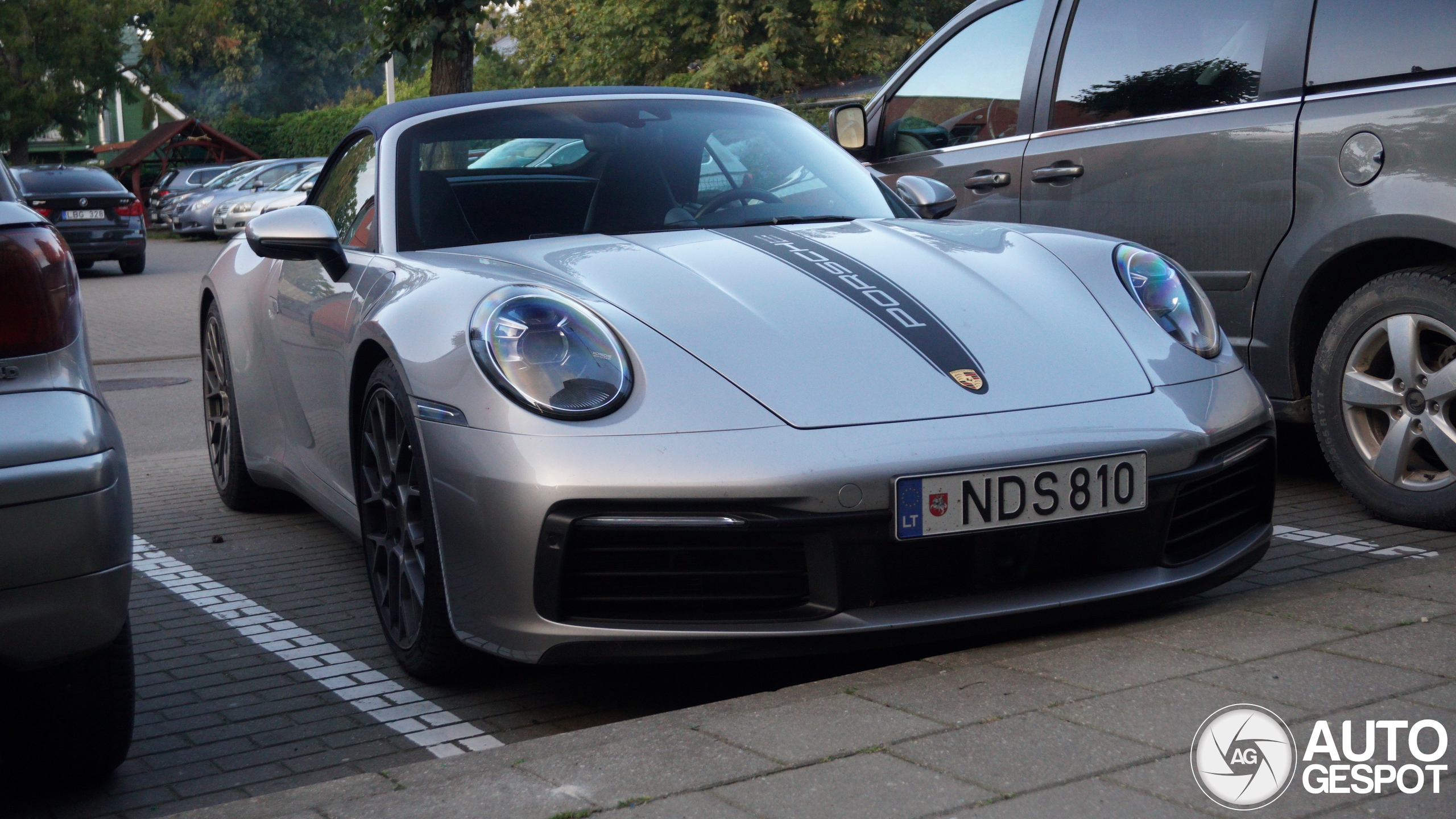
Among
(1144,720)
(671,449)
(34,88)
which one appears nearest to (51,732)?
(671,449)

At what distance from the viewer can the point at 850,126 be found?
20.1ft

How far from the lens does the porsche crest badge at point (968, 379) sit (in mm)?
3076

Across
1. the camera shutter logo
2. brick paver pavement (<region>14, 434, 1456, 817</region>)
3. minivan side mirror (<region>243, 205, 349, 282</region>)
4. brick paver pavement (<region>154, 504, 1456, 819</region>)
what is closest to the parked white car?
brick paver pavement (<region>14, 434, 1456, 817</region>)

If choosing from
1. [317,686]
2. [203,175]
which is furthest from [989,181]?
[203,175]

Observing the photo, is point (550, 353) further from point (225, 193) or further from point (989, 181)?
point (225, 193)

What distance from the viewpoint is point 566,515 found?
2.83m

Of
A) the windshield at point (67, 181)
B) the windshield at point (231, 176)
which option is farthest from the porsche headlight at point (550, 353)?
the windshield at point (231, 176)

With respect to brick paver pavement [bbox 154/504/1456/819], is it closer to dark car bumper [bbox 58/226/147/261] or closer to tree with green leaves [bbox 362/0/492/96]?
tree with green leaves [bbox 362/0/492/96]

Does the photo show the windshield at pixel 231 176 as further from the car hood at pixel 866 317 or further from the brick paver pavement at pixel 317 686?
the car hood at pixel 866 317

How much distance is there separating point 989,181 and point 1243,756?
3.84 meters

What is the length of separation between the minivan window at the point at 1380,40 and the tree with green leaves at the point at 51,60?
3819 cm

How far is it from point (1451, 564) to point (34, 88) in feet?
131

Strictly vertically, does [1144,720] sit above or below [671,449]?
below

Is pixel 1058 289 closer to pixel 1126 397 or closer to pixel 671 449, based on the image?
pixel 1126 397
